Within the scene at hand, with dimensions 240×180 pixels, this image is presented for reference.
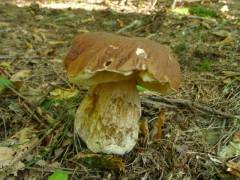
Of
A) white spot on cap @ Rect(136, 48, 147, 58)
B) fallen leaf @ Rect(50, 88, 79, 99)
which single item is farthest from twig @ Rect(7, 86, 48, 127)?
white spot on cap @ Rect(136, 48, 147, 58)

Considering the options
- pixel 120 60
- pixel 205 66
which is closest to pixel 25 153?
pixel 120 60

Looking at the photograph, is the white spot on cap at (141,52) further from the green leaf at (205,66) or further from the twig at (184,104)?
the green leaf at (205,66)

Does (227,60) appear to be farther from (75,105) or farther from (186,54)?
(75,105)

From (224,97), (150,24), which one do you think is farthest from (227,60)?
(150,24)

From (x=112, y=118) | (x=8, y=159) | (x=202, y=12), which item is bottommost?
(x=8, y=159)

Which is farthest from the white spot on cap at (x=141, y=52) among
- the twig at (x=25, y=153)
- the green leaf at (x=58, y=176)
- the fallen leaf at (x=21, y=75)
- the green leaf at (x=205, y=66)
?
the green leaf at (x=205, y=66)

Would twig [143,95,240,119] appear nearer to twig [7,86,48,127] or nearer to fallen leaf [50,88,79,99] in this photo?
fallen leaf [50,88,79,99]

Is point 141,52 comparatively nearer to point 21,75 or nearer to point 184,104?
point 184,104
